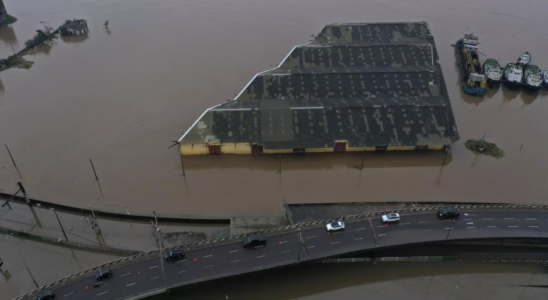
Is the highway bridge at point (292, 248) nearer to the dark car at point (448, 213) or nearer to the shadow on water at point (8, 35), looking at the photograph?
the dark car at point (448, 213)

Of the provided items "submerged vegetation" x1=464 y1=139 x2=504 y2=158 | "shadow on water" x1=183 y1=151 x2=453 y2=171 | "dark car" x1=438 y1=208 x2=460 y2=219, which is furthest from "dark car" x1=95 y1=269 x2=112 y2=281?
"submerged vegetation" x1=464 y1=139 x2=504 y2=158

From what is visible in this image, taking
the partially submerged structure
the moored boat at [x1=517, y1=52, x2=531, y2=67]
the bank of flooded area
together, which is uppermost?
the partially submerged structure

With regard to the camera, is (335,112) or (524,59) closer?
(335,112)

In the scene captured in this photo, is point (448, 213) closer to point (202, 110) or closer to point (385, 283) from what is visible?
point (385, 283)

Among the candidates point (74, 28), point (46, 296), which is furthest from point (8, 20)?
point (46, 296)

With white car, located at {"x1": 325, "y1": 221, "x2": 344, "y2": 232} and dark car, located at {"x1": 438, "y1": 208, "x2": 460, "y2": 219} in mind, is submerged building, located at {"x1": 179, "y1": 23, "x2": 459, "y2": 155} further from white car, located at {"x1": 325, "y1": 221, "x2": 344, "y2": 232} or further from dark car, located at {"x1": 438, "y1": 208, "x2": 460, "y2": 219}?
white car, located at {"x1": 325, "y1": 221, "x2": 344, "y2": 232}
